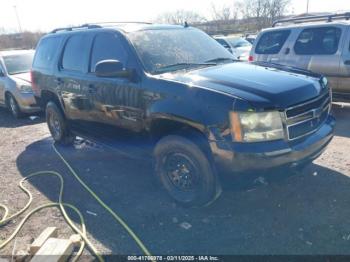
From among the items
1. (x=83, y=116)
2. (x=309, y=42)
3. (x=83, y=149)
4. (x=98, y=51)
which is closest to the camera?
(x=98, y=51)

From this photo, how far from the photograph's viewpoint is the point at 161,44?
4.20 m

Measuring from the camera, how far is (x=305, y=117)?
10.9 ft

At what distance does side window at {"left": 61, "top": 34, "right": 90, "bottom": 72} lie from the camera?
4.86m

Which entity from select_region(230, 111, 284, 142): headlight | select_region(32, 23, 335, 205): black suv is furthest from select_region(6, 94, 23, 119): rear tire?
select_region(230, 111, 284, 142): headlight

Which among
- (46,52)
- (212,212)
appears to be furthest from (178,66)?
(46,52)

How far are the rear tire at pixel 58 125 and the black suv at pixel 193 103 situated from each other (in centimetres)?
81

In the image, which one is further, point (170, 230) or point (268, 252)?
point (170, 230)

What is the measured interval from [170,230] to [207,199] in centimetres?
48

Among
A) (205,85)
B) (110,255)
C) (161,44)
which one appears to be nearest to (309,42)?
(161,44)

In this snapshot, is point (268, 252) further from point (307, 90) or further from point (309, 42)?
point (309, 42)

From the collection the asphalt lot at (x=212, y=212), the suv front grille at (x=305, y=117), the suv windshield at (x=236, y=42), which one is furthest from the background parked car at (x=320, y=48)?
the suv windshield at (x=236, y=42)

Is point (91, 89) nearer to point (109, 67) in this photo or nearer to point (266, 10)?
point (109, 67)

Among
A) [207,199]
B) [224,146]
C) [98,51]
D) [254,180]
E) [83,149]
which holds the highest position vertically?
[98,51]

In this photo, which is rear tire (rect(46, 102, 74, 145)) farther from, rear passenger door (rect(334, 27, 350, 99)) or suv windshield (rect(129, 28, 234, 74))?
rear passenger door (rect(334, 27, 350, 99))
